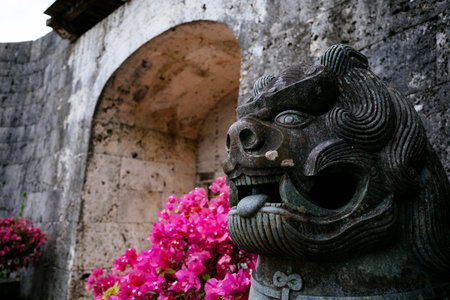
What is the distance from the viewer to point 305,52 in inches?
81.4

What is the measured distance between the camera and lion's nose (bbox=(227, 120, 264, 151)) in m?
0.92

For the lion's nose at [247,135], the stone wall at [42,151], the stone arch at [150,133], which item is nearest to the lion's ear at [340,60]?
the lion's nose at [247,135]

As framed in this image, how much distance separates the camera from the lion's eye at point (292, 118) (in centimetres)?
93

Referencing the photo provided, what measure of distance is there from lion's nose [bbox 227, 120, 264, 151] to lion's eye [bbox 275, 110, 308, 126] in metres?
0.07

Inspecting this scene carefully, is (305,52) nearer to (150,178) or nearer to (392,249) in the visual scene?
(392,249)

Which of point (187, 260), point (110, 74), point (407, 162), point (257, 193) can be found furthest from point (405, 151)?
point (110, 74)

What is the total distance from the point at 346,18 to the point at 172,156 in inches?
121

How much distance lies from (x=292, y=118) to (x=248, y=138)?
141mm

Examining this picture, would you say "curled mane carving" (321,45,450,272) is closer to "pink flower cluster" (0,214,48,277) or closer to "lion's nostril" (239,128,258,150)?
"lion's nostril" (239,128,258,150)

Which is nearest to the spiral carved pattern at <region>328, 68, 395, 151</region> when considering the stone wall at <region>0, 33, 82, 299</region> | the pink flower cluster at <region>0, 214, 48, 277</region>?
the stone wall at <region>0, 33, 82, 299</region>

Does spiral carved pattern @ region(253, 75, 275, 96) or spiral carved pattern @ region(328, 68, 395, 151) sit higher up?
spiral carved pattern @ region(253, 75, 275, 96)

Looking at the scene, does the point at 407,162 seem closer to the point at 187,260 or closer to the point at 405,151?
the point at 405,151

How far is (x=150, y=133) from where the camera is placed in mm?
4258

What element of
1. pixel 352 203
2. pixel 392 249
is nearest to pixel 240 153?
pixel 352 203
